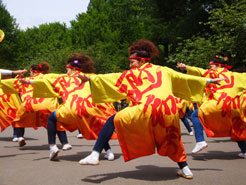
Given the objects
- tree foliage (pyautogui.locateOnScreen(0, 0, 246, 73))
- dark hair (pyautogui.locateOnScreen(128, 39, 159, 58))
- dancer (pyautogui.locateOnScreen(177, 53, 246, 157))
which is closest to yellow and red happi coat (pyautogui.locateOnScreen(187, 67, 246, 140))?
dancer (pyautogui.locateOnScreen(177, 53, 246, 157))

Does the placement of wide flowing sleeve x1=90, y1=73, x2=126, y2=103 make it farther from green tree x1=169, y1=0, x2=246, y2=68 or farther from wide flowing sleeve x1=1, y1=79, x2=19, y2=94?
green tree x1=169, y1=0, x2=246, y2=68

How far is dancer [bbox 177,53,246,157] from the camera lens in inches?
242

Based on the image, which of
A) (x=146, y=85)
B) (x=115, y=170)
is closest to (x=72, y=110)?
(x=115, y=170)

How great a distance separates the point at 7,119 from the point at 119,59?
973 inches

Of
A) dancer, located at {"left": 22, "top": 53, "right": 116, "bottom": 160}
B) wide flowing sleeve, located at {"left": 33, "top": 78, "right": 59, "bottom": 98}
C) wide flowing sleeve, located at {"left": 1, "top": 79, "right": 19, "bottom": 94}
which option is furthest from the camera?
wide flowing sleeve, located at {"left": 1, "top": 79, "right": 19, "bottom": 94}

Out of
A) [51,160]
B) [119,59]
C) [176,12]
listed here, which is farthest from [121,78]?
[119,59]

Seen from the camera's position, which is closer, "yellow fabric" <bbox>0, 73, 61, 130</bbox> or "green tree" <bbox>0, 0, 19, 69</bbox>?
"yellow fabric" <bbox>0, 73, 61, 130</bbox>

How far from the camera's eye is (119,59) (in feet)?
109

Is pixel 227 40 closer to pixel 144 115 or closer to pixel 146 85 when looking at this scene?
pixel 146 85

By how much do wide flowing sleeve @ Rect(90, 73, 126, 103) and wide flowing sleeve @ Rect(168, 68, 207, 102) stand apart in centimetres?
68

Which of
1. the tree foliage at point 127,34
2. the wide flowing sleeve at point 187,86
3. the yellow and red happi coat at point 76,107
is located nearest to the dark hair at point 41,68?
the yellow and red happi coat at point 76,107

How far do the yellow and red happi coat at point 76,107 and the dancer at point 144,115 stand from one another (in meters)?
1.22

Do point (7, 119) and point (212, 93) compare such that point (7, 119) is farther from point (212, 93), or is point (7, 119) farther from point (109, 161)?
point (212, 93)

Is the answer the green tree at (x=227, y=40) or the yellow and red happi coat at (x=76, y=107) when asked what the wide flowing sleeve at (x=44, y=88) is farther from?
the green tree at (x=227, y=40)
